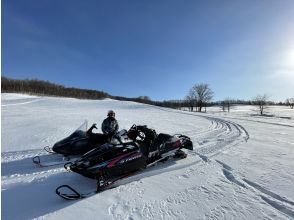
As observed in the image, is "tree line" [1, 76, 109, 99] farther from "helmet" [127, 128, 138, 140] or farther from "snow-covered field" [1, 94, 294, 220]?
"snow-covered field" [1, 94, 294, 220]

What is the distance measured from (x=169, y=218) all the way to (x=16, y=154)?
5.58m

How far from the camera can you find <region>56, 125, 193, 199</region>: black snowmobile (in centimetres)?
470

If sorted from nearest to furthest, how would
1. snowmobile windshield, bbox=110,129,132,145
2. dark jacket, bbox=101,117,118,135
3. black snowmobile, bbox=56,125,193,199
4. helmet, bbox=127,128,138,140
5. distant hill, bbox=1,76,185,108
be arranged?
black snowmobile, bbox=56,125,193,199 < snowmobile windshield, bbox=110,129,132,145 < helmet, bbox=127,128,138,140 < dark jacket, bbox=101,117,118,135 < distant hill, bbox=1,76,185,108

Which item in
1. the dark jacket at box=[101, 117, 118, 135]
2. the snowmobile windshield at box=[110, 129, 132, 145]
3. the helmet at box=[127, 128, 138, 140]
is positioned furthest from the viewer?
the dark jacket at box=[101, 117, 118, 135]

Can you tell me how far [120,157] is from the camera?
5090 mm

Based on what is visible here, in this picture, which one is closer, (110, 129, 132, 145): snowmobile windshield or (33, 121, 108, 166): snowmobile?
(110, 129, 132, 145): snowmobile windshield

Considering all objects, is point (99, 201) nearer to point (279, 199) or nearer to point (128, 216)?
point (128, 216)

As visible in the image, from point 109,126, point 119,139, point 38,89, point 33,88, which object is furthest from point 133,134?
point 33,88

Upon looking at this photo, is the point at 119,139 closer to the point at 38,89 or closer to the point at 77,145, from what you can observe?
the point at 77,145

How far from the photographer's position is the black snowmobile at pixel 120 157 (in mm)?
4695

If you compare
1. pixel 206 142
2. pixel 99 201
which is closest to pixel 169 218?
pixel 99 201

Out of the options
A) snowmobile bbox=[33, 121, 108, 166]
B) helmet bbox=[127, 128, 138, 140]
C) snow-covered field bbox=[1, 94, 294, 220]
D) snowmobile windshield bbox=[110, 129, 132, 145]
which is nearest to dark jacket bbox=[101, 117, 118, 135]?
snowmobile bbox=[33, 121, 108, 166]

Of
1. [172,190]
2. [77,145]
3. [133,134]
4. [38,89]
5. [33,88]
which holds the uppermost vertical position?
[33,88]

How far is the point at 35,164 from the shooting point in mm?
6285
